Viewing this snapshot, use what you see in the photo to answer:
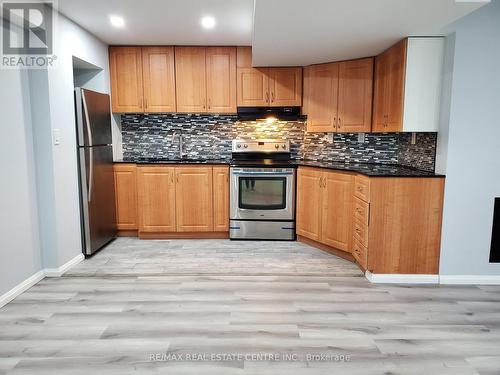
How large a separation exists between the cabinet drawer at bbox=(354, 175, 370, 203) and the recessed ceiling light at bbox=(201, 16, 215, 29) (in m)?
2.02

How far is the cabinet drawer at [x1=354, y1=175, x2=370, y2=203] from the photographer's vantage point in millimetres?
3039

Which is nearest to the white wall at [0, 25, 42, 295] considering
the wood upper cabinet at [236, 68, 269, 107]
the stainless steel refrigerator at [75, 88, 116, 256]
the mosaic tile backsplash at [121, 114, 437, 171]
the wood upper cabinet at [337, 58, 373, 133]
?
the stainless steel refrigerator at [75, 88, 116, 256]

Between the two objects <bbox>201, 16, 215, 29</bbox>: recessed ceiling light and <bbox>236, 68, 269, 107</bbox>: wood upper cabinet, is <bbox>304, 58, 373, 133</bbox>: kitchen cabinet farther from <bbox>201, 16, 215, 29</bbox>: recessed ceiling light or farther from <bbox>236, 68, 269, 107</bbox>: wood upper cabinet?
<bbox>201, 16, 215, 29</bbox>: recessed ceiling light

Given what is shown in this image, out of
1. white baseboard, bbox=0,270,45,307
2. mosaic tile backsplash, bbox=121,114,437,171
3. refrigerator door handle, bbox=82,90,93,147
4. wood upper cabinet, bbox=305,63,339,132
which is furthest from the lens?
mosaic tile backsplash, bbox=121,114,437,171

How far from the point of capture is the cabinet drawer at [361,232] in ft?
10.2

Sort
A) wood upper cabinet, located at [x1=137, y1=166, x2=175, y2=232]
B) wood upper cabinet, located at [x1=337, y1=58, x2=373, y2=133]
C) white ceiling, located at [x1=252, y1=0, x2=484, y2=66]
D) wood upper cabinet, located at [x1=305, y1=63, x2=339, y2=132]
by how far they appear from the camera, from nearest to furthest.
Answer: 1. white ceiling, located at [x1=252, y1=0, x2=484, y2=66]
2. wood upper cabinet, located at [x1=337, y1=58, x2=373, y2=133]
3. wood upper cabinet, located at [x1=305, y1=63, x2=339, y2=132]
4. wood upper cabinet, located at [x1=137, y1=166, x2=175, y2=232]

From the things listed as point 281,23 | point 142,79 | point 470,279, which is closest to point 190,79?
point 142,79

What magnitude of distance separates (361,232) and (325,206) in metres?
0.65

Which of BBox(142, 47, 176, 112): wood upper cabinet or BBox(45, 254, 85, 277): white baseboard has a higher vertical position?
BBox(142, 47, 176, 112): wood upper cabinet

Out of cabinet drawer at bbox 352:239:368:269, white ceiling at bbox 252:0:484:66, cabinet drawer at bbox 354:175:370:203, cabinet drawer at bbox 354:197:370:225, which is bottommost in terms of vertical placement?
cabinet drawer at bbox 352:239:368:269

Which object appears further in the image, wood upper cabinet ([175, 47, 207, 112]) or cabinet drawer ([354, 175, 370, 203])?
wood upper cabinet ([175, 47, 207, 112])

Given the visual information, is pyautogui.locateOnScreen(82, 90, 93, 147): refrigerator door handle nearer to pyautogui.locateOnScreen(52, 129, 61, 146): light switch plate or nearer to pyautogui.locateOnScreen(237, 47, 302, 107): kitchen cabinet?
pyautogui.locateOnScreen(52, 129, 61, 146): light switch plate

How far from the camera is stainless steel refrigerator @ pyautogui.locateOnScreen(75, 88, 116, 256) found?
346 centimetres

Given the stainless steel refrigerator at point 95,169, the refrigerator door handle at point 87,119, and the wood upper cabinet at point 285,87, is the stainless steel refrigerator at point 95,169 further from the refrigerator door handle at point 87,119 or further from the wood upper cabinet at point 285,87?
the wood upper cabinet at point 285,87
